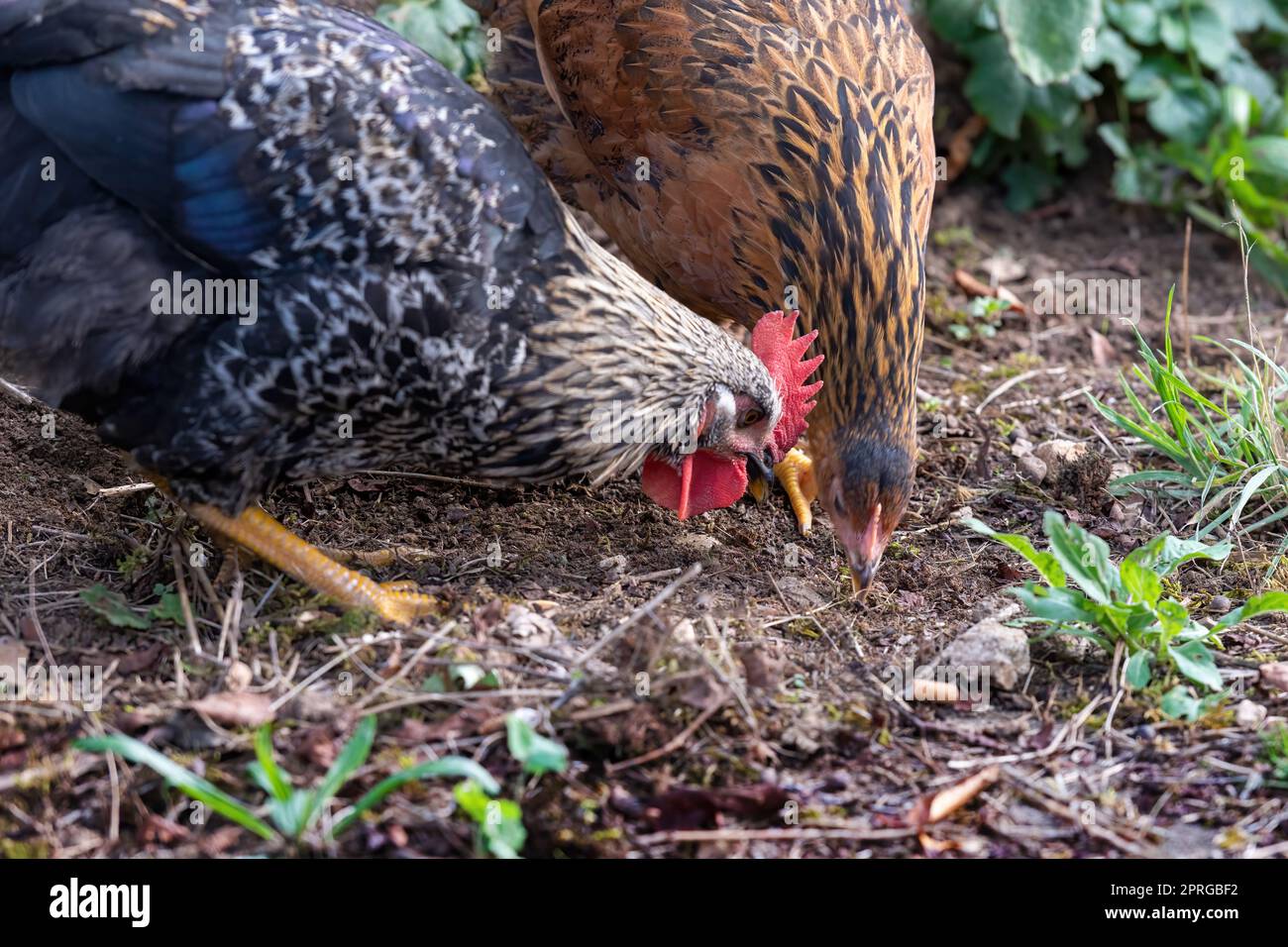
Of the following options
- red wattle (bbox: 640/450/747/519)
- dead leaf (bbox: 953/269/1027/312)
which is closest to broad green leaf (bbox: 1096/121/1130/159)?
dead leaf (bbox: 953/269/1027/312)

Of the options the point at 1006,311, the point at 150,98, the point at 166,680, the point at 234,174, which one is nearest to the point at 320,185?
the point at 234,174

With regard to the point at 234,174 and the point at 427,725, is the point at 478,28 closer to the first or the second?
the point at 234,174

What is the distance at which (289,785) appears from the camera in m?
2.88

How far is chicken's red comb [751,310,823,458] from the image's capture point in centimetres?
415

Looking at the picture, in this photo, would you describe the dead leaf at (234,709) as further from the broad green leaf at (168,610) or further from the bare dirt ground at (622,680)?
the broad green leaf at (168,610)

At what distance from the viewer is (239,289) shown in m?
3.51

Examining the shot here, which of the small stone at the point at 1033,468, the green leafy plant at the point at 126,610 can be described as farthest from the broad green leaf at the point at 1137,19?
the green leafy plant at the point at 126,610

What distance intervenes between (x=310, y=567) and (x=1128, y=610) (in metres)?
2.28

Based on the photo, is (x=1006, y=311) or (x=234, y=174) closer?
(x=234, y=174)

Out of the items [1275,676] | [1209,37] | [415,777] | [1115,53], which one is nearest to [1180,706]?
[1275,676]

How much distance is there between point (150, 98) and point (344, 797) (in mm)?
1871

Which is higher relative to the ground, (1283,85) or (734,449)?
(1283,85)

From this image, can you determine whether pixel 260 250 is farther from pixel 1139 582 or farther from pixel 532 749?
pixel 1139 582

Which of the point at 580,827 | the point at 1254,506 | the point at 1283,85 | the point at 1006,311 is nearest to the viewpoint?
the point at 580,827
